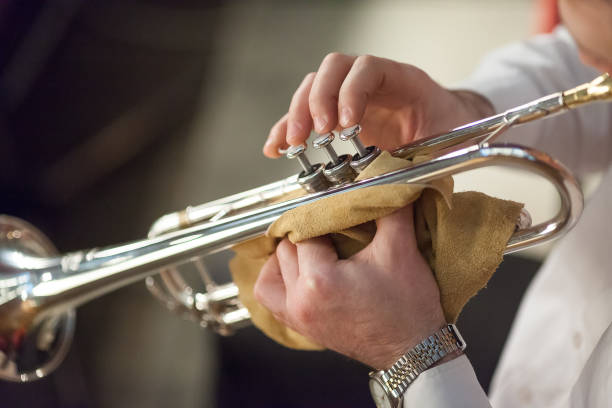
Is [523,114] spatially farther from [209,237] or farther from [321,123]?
[209,237]

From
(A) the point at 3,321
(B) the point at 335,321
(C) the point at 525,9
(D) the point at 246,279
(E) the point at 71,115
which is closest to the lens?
(B) the point at 335,321

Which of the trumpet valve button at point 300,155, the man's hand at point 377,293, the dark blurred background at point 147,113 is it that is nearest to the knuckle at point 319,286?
the man's hand at point 377,293

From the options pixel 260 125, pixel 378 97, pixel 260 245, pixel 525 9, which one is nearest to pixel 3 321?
pixel 260 245

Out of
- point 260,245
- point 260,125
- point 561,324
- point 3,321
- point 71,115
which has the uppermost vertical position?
point 71,115

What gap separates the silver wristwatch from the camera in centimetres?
48

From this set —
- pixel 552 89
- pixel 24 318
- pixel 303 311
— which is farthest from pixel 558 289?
pixel 24 318

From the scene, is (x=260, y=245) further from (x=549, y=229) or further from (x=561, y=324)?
(x=561, y=324)

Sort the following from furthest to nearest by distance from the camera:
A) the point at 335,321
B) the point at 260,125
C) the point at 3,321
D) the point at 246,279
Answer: the point at 260,125, the point at 3,321, the point at 246,279, the point at 335,321

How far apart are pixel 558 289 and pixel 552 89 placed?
0.84 feet

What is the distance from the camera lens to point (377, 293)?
0.48 meters

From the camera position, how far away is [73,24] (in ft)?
5.34

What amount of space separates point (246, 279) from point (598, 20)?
426 mm

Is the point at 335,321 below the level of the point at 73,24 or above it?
below

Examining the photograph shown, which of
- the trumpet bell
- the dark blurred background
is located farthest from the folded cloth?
the dark blurred background
